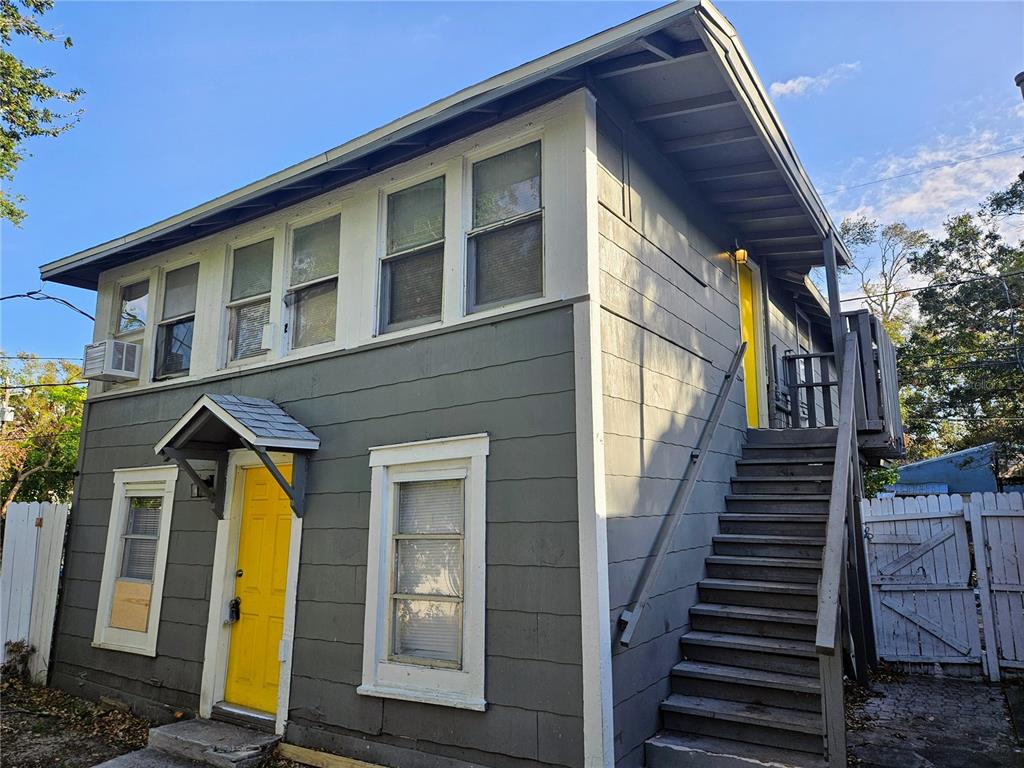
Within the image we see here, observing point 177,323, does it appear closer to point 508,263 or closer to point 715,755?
point 508,263

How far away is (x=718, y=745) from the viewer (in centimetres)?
392

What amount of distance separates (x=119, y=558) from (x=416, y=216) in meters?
4.76

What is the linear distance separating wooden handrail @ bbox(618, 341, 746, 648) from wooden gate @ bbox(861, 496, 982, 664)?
1.92 meters

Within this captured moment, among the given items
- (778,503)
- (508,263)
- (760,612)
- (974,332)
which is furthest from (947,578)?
(974,332)

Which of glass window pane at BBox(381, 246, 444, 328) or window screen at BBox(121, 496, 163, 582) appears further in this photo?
window screen at BBox(121, 496, 163, 582)

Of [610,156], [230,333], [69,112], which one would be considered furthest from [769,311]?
[69,112]

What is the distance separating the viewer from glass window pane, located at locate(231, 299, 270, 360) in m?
6.26

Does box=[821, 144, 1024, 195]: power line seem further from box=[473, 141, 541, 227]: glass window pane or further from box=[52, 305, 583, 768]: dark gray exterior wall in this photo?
box=[52, 305, 583, 768]: dark gray exterior wall

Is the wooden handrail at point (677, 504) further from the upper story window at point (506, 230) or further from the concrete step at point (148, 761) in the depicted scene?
the concrete step at point (148, 761)

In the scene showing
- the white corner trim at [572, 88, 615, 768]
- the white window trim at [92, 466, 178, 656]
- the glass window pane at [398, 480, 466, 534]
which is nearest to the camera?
the white corner trim at [572, 88, 615, 768]

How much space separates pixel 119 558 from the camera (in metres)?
6.73

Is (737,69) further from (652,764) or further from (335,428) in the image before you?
(652,764)

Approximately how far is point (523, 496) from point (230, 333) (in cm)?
392

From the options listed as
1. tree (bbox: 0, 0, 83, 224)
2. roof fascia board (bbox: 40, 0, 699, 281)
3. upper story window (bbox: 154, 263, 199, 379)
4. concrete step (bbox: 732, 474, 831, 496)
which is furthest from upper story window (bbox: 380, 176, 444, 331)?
tree (bbox: 0, 0, 83, 224)
